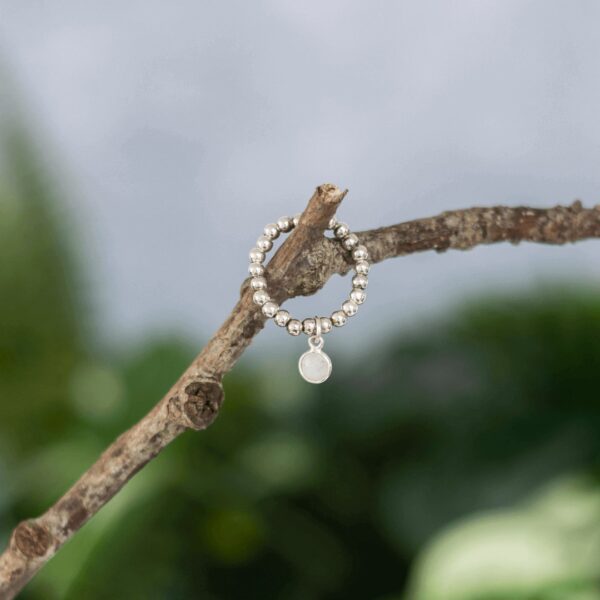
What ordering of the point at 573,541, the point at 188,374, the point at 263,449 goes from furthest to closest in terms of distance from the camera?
the point at 263,449
the point at 573,541
the point at 188,374

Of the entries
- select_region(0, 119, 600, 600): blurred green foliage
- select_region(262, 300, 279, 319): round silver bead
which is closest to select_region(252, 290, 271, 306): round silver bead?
select_region(262, 300, 279, 319): round silver bead

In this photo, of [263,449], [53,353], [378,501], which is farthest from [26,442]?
[378,501]

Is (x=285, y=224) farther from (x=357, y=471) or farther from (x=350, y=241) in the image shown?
(x=357, y=471)

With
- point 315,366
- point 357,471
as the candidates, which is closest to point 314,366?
point 315,366

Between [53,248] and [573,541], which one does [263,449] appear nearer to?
[573,541]

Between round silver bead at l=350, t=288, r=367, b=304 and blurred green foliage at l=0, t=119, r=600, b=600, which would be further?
blurred green foliage at l=0, t=119, r=600, b=600

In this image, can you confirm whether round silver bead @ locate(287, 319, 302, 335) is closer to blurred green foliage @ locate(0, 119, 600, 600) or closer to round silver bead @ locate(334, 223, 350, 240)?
round silver bead @ locate(334, 223, 350, 240)
